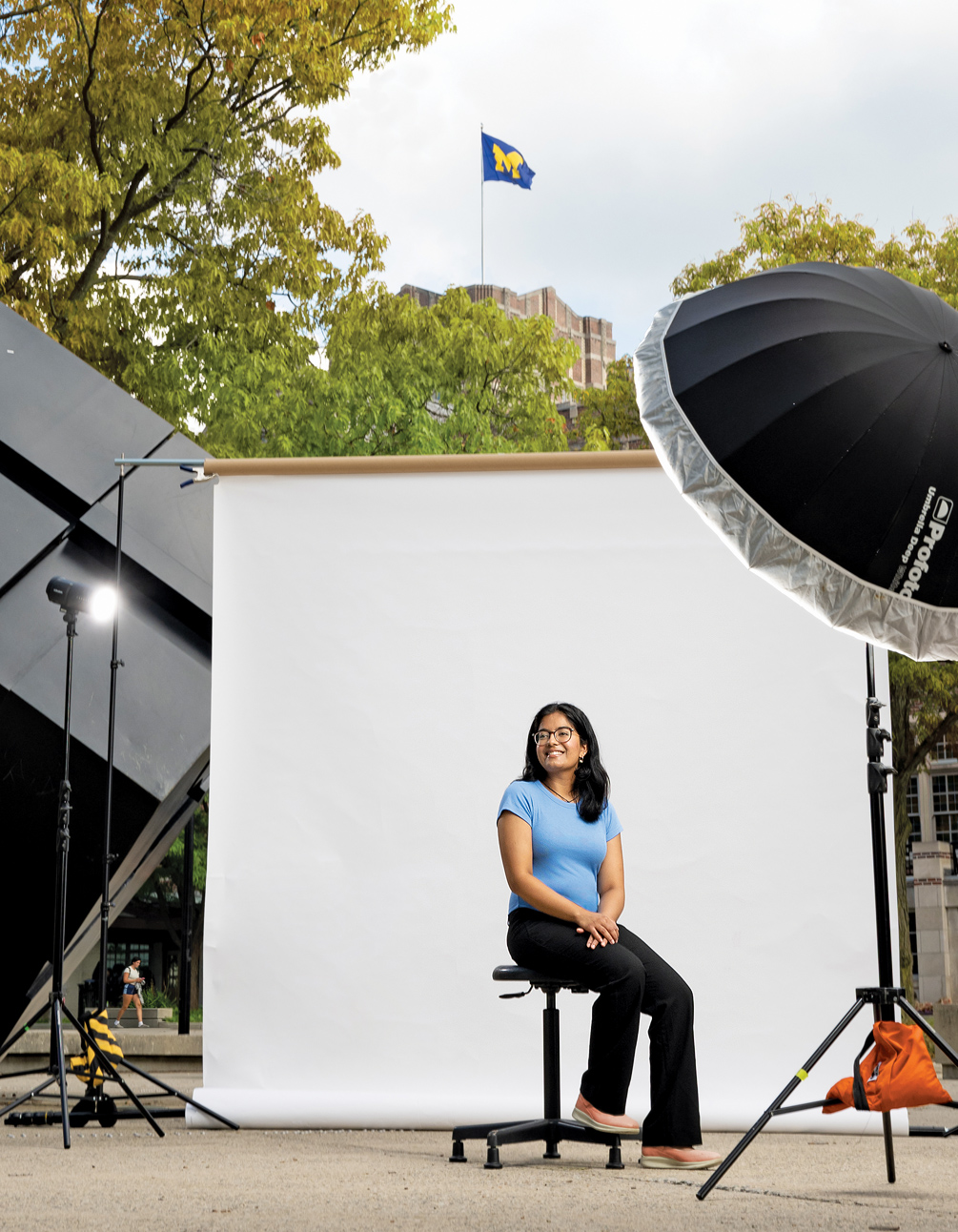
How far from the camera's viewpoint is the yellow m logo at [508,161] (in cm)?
1878

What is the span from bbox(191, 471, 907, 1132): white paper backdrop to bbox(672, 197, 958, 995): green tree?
8007 millimetres

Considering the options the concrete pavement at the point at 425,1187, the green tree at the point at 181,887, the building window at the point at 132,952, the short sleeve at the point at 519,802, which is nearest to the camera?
the concrete pavement at the point at 425,1187

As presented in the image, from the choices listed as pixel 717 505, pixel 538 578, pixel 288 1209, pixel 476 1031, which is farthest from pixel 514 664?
pixel 288 1209

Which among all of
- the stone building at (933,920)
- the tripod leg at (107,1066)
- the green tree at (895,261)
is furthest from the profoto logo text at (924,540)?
the stone building at (933,920)

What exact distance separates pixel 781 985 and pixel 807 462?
2.54 metres

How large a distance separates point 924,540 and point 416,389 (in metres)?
9.61

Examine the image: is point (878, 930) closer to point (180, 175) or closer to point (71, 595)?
point (71, 595)

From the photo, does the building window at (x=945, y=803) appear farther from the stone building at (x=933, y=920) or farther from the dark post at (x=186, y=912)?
the dark post at (x=186, y=912)

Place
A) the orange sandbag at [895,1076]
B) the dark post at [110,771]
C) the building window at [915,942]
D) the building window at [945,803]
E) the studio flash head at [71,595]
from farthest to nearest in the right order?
1. the building window at [945,803]
2. the building window at [915,942]
3. the dark post at [110,771]
4. the studio flash head at [71,595]
5. the orange sandbag at [895,1076]

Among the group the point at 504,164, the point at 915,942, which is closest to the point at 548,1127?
the point at 504,164

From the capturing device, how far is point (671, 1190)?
3.06 meters

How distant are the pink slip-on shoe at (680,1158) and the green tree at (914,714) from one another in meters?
8.04

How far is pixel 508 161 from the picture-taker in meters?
18.9

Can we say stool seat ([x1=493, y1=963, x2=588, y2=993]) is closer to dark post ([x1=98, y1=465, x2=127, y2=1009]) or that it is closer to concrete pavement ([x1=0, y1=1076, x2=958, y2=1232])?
concrete pavement ([x1=0, y1=1076, x2=958, y2=1232])
